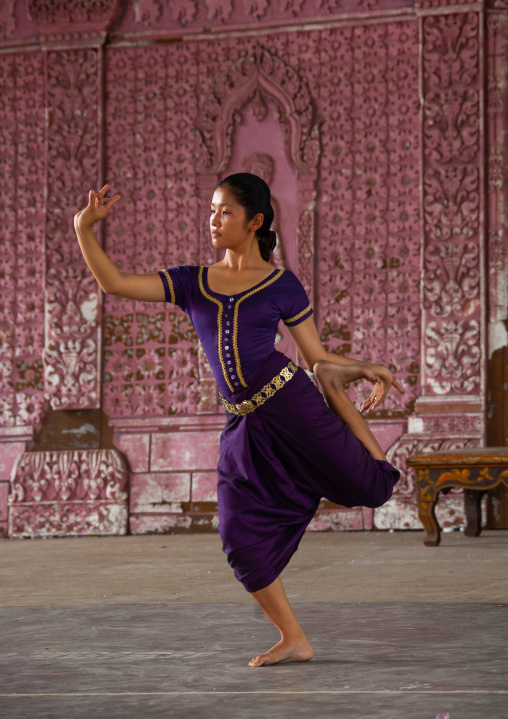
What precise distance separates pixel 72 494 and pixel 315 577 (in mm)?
2791

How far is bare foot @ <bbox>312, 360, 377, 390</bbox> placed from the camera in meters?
2.53

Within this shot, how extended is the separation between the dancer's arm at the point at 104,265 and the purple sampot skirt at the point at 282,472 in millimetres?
348

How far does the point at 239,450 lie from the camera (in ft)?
8.19

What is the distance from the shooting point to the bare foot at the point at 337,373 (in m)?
2.53

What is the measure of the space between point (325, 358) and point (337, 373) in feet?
0.26

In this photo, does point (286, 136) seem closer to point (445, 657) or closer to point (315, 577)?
point (315, 577)

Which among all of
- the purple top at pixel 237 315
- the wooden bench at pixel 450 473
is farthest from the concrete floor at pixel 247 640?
the purple top at pixel 237 315

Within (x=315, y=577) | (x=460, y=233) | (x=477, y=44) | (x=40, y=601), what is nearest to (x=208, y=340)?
(x=40, y=601)

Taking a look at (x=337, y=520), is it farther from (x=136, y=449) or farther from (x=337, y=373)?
(x=337, y=373)

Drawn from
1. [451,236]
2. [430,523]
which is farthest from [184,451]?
[451,236]

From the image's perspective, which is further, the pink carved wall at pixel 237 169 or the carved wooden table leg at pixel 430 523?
the pink carved wall at pixel 237 169

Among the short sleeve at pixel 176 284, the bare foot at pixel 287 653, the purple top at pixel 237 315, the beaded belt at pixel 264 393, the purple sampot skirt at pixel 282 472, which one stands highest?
the short sleeve at pixel 176 284

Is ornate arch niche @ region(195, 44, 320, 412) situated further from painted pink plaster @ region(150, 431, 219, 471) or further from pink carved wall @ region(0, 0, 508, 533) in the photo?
painted pink plaster @ region(150, 431, 219, 471)

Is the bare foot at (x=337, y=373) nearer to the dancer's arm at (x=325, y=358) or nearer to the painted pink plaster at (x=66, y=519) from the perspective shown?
the dancer's arm at (x=325, y=358)
